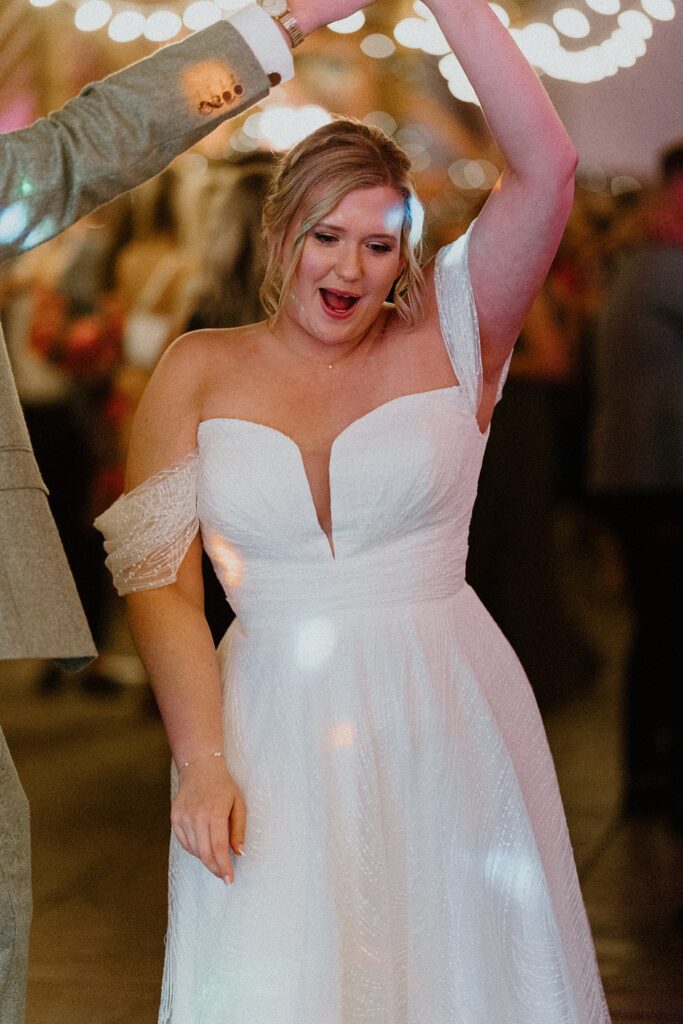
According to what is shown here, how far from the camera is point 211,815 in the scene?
1.63m

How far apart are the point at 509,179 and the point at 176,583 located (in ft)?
2.09

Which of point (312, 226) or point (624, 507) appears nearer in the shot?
point (312, 226)

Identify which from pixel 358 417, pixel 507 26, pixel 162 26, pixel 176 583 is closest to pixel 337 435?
pixel 358 417

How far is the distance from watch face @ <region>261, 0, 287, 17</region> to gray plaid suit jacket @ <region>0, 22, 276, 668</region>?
7 centimetres

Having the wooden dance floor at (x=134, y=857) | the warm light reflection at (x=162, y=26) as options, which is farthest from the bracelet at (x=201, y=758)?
the warm light reflection at (x=162, y=26)

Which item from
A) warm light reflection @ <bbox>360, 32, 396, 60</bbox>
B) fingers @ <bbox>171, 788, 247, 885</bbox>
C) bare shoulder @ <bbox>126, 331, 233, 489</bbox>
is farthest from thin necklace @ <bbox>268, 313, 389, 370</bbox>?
warm light reflection @ <bbox>360, 32, 396, 60</bbox>

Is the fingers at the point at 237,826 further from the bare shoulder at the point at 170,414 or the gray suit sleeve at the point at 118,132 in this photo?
the gray suit sleeve at the point at 118,132

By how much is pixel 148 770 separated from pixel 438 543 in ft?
7.82

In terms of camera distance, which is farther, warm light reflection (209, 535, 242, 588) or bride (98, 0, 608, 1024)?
warm light reflection (209, 535, 242, 588)

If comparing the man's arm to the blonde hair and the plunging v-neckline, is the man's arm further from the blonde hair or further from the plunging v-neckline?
the plunging v-neckline

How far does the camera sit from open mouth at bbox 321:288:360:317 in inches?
70.2

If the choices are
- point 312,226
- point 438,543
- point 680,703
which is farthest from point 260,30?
point 680,703

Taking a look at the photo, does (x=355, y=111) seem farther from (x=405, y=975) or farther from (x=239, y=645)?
(x=405, y=975)

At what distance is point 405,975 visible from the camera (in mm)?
1686
